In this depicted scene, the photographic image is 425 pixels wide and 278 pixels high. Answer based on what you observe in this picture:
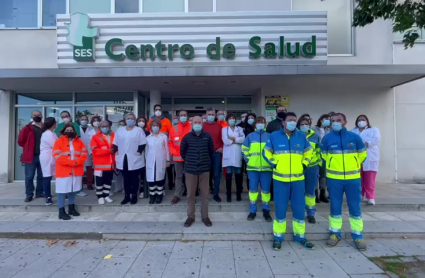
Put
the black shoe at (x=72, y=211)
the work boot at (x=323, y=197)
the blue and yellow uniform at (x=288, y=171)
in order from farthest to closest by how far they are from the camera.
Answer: the work boot at (x=323, y=197)
the black shoe at (x=72, y=211)
the blue and yellow uniform at (x=288, y=171)

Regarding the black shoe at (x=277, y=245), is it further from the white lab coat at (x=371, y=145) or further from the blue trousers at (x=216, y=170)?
the white lab coat at (x=371, y=145)

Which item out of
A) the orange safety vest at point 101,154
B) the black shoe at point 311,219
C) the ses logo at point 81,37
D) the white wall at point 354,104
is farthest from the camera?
the white wall at point 354,104

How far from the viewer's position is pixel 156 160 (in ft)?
17.8

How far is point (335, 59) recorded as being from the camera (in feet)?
26.5

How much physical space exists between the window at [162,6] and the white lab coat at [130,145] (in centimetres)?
498

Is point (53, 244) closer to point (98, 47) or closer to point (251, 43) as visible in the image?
point (98, 47)

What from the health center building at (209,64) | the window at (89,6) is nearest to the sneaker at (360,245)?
the health center building at (209,64)

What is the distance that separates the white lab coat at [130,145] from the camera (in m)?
5.44

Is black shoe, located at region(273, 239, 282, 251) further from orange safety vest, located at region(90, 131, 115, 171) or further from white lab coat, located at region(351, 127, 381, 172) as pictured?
orange safety vest, located at region(90, 131, 115, 171)

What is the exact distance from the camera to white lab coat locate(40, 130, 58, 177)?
213 inches

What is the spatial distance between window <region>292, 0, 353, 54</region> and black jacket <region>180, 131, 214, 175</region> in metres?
6.22

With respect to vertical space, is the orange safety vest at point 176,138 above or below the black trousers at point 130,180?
above

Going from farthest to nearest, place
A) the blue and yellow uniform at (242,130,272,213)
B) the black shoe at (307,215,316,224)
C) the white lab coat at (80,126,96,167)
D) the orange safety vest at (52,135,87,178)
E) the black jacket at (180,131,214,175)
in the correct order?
the white lab coat at (80,126,96,167), the orange safety vest at (52,135,87,178), the black shoe at (307,215,316,224), the blue and yellow uniform at (242,130,272,213), the black jacket at (180,131,214,175)

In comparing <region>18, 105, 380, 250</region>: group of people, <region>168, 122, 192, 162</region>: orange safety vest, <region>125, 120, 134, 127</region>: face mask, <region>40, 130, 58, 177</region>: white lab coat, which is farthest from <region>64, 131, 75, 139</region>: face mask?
<region>168, 122, 192, 162</region>: orange safety vest
